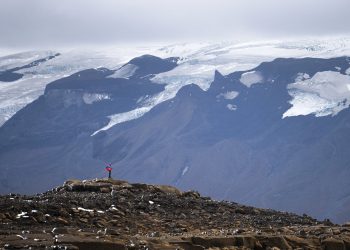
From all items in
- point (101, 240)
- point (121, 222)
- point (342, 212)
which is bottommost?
point (342, 212)

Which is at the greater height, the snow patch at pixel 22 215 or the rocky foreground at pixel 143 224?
the snow patch at pixel 22 215

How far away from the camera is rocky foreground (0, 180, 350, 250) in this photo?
76.6ft

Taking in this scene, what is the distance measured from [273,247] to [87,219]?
Result: 604 centimetres

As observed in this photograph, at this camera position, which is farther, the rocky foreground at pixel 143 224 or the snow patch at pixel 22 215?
the snow patch at pixel 22 215

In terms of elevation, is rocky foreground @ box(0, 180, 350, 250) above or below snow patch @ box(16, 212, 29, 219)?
below

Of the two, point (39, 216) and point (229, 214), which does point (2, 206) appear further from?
point (229, 214)

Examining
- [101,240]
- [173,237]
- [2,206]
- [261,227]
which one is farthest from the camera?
[261,227]

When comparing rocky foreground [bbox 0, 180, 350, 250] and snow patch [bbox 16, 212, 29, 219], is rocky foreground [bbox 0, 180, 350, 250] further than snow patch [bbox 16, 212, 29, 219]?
No

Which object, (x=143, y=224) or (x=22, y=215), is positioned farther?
(x=143, y=224)

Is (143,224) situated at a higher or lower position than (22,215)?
lower

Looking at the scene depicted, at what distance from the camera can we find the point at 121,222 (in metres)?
28.9

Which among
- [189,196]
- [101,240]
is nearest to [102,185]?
[189,196]

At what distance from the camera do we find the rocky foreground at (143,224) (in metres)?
23.3

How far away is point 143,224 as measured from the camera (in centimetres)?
2936
